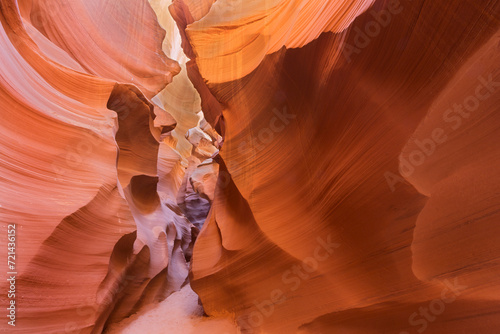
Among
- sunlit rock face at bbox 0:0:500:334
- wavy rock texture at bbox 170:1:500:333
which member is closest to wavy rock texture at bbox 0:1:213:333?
sunlit rock face at bbox 0:0:500:334

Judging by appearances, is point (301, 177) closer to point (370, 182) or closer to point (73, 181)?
point (370, 182)

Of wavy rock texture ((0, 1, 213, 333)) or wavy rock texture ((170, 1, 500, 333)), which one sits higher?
wavy rock texture ((170, 1, 500, 333))

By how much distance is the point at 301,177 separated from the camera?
13.8 ft

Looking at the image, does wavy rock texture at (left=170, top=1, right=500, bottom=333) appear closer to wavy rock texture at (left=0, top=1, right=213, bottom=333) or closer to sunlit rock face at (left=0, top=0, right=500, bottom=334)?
sunlit rock face at (left=0, top=0, right=500, bottom=334)

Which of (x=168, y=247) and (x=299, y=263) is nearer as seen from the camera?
(x=299, y=263)

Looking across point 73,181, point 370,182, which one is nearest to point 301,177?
point 370,182

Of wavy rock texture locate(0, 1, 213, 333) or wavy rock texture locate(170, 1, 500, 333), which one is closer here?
wavy rock texture locate(170, 1, 500, 333)

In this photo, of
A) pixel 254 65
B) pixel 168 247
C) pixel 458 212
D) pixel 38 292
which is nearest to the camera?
pixel 458 212

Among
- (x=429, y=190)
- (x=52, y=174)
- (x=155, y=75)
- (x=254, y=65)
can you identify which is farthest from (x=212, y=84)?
(x=429, y=190)

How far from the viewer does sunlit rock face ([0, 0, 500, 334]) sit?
278 centimetres

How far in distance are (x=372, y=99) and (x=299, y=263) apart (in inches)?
87.7

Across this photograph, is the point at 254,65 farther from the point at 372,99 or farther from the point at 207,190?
the point at 207,190

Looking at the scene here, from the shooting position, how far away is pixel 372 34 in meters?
3.16

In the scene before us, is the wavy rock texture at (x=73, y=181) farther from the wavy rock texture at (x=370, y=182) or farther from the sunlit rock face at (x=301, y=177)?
the wavy rock texture at (x=370, y=182)
